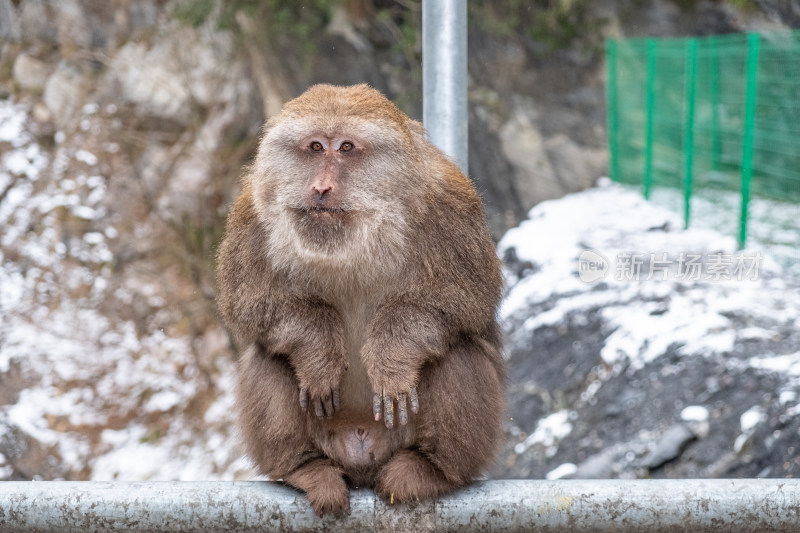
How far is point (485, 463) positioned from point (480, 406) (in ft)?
0.63

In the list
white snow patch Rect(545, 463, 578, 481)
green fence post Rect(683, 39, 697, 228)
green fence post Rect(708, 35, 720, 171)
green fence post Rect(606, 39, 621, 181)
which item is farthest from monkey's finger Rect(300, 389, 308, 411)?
green fence post Rect(606, 39, 621, 181)

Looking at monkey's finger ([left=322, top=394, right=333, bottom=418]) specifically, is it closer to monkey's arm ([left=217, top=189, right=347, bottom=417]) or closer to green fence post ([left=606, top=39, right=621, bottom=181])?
monkey's arm ([left=217, top=189, right=347, bottom=417])

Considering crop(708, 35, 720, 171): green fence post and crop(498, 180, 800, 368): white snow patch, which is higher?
crop(708, 35, 720, 171): green fence post

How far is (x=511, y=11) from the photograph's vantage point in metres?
8.41

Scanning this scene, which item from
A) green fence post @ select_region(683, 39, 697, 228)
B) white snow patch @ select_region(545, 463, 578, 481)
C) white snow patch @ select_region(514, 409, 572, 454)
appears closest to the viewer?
white snow patch @ select_region(545, 463, 578, 481)

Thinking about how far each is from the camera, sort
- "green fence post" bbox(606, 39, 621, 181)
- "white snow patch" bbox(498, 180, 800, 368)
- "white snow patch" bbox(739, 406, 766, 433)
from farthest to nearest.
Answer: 1. "green fence post" bbox(606, 39, 621, 181)
2. "white snow patch" bbox(498, 180, 800, 368)
3. "white snow patch" bbox(739, 406, 766, 433)

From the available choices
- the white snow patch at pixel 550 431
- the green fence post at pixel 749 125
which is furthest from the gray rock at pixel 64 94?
the green fence post at pixel 749 125

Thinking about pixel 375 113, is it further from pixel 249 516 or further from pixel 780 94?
pixel 780 94

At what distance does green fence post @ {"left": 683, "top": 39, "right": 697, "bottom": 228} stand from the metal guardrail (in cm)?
543

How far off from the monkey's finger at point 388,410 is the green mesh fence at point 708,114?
4442mm

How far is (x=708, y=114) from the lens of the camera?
714 centimetres

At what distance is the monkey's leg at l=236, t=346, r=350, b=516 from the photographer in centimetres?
245

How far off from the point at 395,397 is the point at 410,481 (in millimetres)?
229

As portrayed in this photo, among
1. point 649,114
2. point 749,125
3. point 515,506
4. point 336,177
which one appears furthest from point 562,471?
point 649,114
